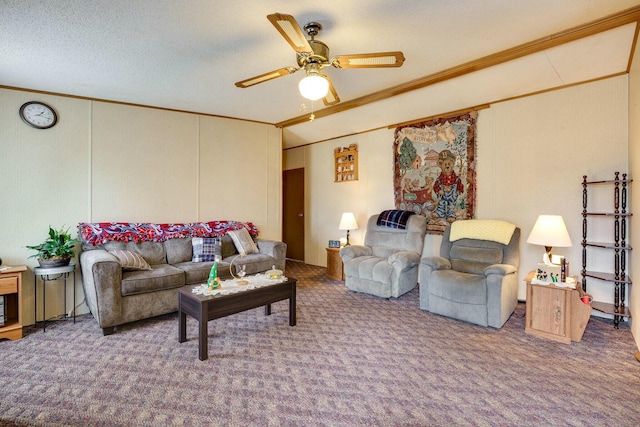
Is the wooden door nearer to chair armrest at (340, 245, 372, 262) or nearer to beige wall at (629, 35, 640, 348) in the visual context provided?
Result: chair armrest at (340, 245, 372, 262)

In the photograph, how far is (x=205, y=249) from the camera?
4023 millimetres

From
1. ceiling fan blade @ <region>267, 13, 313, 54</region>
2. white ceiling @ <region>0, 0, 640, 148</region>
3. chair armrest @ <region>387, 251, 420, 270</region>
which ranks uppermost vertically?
white ceiling @ <region>0, 0, 640, 148</region>

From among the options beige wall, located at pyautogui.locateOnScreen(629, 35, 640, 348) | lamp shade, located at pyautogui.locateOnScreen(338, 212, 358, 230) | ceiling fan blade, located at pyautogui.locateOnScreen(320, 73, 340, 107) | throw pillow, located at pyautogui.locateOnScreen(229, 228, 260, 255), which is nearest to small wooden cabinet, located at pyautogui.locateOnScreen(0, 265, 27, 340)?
throw pillow, located at pyautogui.locateOnScreen(229, 228, 260, 255)

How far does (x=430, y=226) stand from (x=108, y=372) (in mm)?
A: 3911

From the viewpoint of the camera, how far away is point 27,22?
2.26m

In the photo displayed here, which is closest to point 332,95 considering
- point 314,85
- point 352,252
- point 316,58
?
point 316,58

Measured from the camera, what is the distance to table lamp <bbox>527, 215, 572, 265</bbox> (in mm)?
2859

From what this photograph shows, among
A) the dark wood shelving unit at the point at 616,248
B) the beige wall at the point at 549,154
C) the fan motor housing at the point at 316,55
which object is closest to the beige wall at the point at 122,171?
the fan motor housing at the point at 316,55

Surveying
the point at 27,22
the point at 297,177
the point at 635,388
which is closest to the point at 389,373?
the point at 635,388

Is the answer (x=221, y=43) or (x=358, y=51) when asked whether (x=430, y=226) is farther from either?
(x=221, y=43)

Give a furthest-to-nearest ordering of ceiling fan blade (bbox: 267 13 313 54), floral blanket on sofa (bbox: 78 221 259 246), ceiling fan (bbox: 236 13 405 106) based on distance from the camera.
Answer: floral blanket on sofa (bbox: 78 221 259 246), ceiling fan (bbox: 236 13 405 106), ceiling fan blade (bbox: 267 13 313 54)

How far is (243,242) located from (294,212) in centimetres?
244

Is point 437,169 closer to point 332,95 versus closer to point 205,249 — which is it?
point 332,95

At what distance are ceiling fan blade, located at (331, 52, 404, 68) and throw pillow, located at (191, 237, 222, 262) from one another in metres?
2.75
